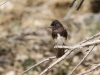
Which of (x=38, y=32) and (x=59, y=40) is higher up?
(x=38, y=32)

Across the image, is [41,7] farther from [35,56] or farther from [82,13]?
[35,56]

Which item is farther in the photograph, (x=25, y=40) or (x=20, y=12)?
(x=20, y=12)

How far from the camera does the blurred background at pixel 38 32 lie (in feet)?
16.1

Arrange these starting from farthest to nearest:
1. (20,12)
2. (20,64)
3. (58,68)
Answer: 1. (20,12)
2. (20,64)
3. (58,68)

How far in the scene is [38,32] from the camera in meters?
5.68

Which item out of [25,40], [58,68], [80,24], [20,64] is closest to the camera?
[58,68]

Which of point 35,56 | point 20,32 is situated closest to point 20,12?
point 20,32

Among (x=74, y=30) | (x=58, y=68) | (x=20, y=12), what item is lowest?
(x=58, y=68)

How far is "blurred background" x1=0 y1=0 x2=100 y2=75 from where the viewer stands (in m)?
4.91

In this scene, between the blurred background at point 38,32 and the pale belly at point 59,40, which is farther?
the blurred background at point 38,32

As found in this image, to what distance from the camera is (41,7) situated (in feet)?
21.2

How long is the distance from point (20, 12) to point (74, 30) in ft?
3.68

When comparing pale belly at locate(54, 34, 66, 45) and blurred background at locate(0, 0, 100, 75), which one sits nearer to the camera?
pale belly at locate(54, 34, 66, 45)

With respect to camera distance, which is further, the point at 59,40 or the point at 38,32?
the point at 38,32
